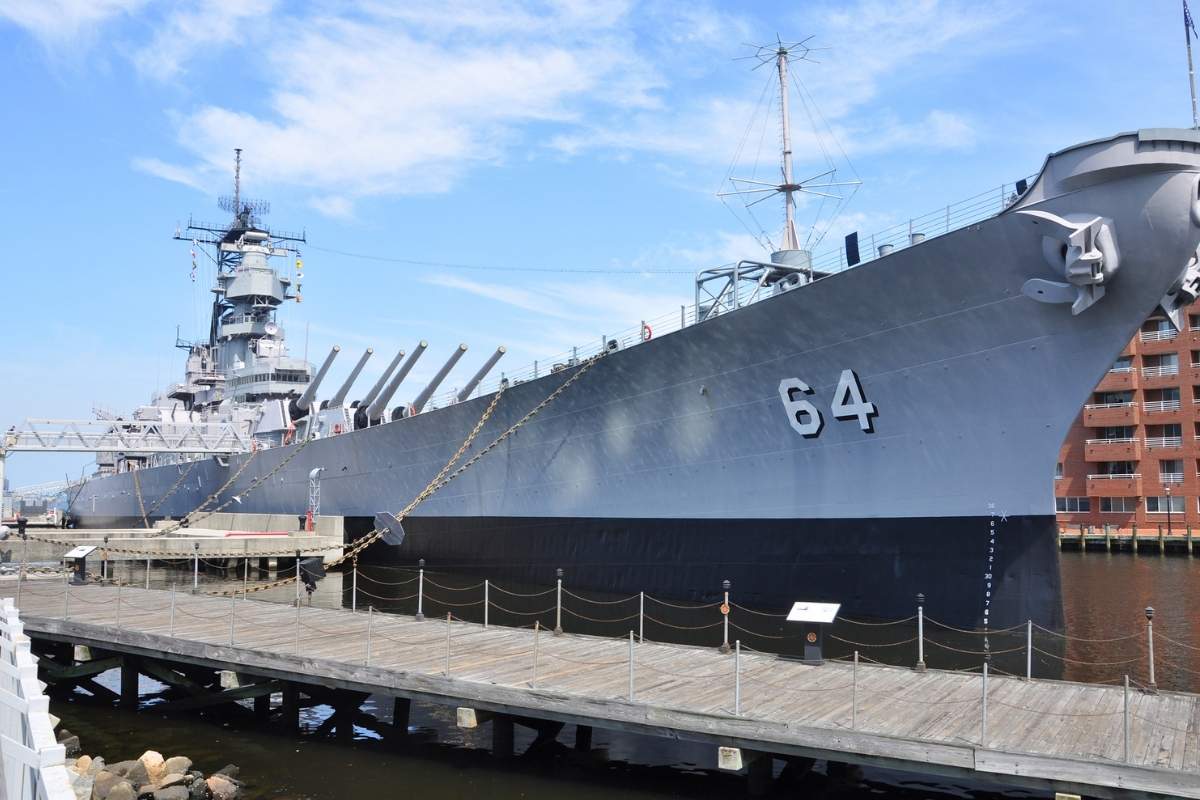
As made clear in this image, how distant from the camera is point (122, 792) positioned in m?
7.89

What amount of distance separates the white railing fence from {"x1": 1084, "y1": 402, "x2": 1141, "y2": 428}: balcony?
4589 cm

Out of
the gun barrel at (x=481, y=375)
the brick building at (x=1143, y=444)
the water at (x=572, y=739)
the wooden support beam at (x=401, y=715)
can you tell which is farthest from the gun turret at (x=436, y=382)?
the brick building at (x=1143, y=444)

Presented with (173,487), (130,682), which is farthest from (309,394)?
(130,682)

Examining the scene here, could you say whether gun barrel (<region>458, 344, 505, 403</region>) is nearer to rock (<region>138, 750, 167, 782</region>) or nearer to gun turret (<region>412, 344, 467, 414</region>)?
gun turret (<region>412, 344, 467, 414</region>)

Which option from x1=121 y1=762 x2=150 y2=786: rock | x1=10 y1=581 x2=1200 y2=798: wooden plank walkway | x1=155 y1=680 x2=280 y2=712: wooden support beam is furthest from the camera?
x1=155 y1=680 x2=280 y2=712: wooden support beam

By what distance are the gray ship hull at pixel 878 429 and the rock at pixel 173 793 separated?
32.1ft

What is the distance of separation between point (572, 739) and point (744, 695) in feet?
8.90

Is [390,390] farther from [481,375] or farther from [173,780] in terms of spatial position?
[173,780]

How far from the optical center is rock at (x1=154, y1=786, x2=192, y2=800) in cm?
812

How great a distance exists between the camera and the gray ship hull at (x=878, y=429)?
475 inches

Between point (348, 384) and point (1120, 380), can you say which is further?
point (1120, 380)

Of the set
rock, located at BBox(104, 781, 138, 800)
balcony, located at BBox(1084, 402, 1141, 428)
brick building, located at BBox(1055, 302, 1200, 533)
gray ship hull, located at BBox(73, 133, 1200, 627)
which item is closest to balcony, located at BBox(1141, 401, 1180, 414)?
brick building, located at BBox(1055, 302, 1200, 533)

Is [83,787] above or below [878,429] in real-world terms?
below

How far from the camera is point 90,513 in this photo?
51.9m
